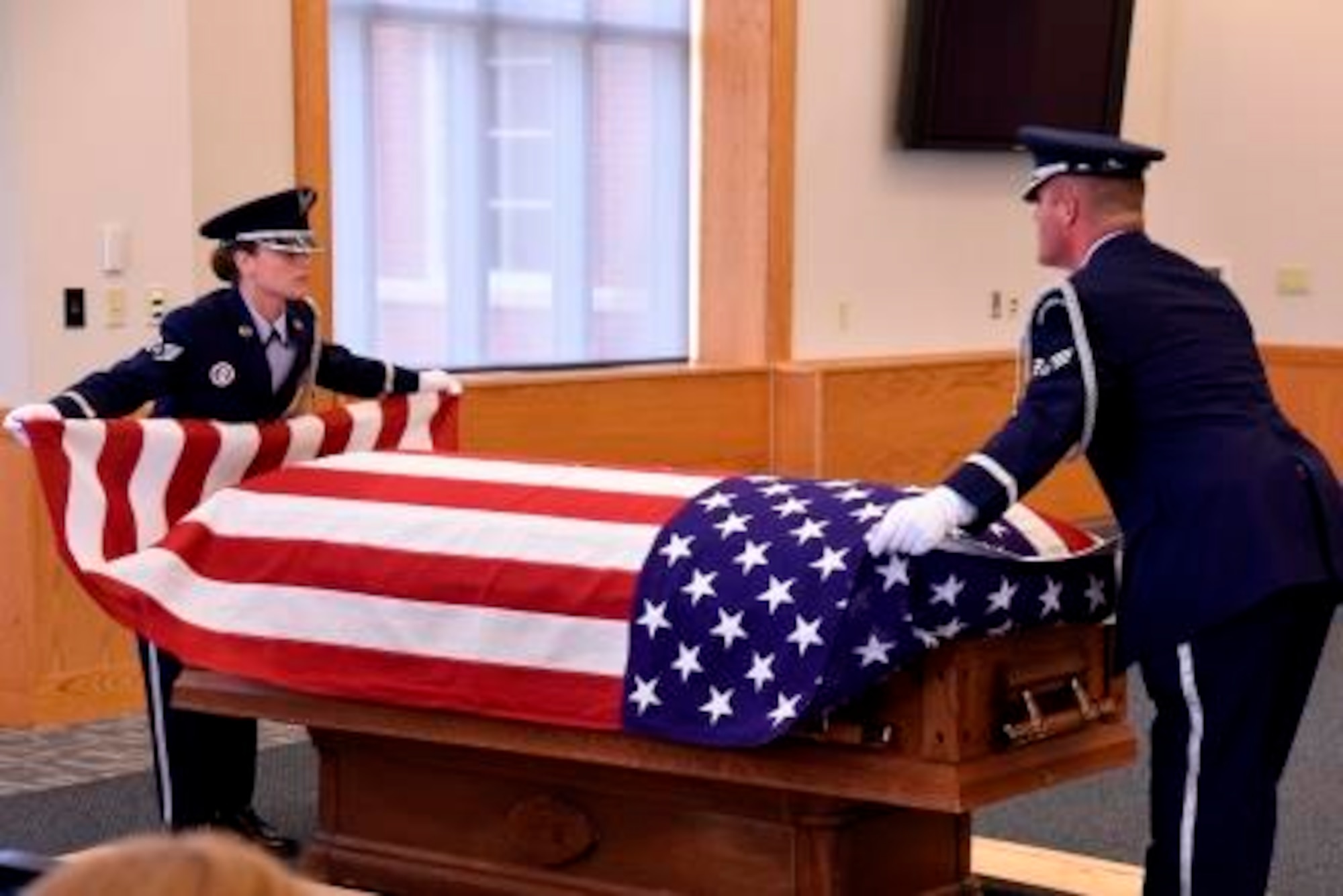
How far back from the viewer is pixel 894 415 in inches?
296

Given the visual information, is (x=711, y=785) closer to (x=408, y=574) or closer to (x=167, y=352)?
(x=408, y=574)

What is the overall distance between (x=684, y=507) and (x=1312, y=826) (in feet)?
5.93

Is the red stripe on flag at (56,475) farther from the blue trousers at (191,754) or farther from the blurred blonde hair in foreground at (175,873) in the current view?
the blurred blonde hair in foreground at (175,873)

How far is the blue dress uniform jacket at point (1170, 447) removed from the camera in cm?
328

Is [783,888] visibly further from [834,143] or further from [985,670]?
[834,143]

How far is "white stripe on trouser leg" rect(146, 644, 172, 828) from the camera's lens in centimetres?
418

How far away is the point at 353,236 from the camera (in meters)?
6.54

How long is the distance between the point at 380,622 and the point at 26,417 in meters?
0.76

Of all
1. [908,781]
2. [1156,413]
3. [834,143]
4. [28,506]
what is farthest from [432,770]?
[834,143]

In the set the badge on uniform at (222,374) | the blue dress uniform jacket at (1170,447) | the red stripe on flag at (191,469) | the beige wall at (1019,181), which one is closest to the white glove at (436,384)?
the badge on uniform at (222,374)

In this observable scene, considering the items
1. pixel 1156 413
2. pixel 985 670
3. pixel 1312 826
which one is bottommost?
pixel 1312 826

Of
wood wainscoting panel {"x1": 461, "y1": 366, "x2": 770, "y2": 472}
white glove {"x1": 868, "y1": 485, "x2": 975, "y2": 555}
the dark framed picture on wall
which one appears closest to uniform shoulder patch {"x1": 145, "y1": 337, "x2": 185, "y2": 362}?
white glove {"x1": 868, "y1": 485, "x2": 975, "y2": 555}

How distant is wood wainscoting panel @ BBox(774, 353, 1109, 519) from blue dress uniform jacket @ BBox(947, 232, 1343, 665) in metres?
3.88

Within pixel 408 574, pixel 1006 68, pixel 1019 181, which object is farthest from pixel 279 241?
pixel 1019 181
